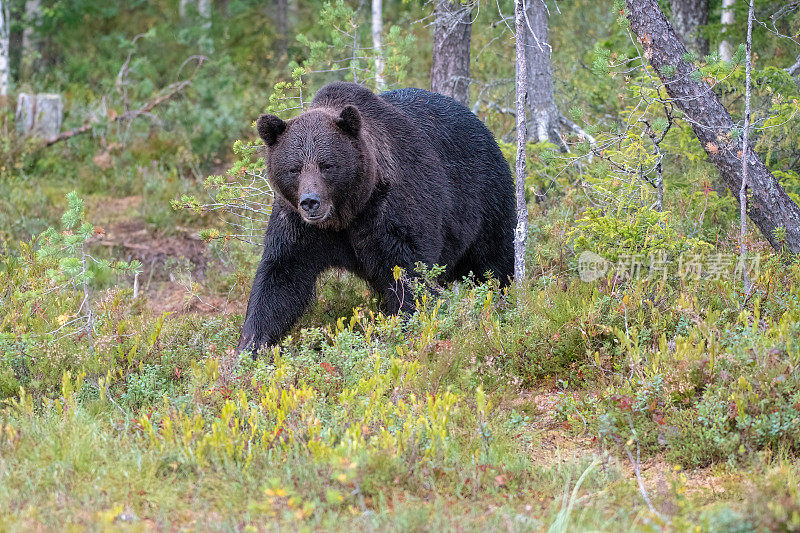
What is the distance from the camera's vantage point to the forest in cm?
395

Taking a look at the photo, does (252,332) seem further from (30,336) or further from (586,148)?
(586,148)

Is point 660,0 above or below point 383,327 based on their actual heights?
above

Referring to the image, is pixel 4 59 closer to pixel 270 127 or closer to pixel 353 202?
pixel 270 127

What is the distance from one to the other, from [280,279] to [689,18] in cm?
775

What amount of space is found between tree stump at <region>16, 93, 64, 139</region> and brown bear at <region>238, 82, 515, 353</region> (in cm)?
724

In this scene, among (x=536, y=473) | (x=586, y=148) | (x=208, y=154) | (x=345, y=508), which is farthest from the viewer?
(x=208, y=154)

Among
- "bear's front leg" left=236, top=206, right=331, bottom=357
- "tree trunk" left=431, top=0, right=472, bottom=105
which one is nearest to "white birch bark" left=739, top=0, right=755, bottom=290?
"bear's front leg" left=236, top=206, right=331, bottom=357

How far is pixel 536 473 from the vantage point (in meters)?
4.34

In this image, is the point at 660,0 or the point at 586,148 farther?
the point at 660,0

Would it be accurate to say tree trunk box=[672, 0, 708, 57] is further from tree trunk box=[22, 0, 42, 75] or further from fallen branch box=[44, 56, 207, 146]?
tree trunk box=[22, 0, 42, 75]

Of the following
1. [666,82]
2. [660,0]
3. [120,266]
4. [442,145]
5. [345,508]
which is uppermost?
[660,0]

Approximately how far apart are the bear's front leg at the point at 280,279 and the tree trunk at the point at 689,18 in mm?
7190

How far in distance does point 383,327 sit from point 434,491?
1.95 m

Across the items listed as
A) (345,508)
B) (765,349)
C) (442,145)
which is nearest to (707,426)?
(765,349)
